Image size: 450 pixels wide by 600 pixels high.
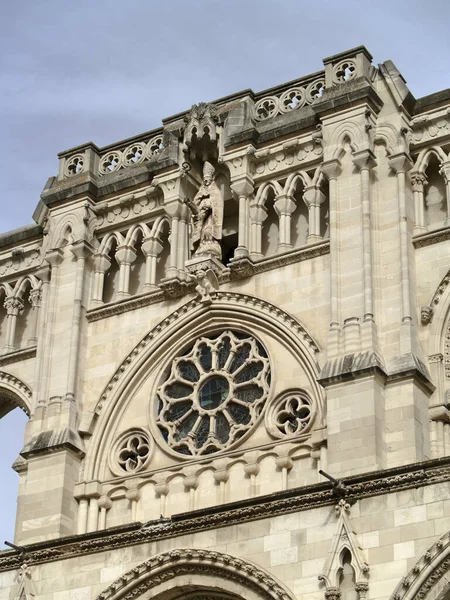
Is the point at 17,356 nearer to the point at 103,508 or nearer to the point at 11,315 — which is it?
the point at 11,315

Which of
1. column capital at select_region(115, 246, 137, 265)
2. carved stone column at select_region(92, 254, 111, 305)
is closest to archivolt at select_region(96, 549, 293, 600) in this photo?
carved stone column at select_region(92, 254, 111, 305)

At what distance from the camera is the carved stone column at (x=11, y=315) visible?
3161 cm

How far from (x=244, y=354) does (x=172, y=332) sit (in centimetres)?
160

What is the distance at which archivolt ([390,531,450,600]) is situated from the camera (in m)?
21.9

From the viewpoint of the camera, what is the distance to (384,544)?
74.2 ft

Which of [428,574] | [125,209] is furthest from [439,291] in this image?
[125,209]

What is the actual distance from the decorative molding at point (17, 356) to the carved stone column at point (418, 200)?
8.38 metres

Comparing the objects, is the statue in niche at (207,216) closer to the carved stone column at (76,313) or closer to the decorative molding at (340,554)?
the carved stone column at (76,313)

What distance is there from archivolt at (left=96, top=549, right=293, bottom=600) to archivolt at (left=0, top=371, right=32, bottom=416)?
6595 millimetres

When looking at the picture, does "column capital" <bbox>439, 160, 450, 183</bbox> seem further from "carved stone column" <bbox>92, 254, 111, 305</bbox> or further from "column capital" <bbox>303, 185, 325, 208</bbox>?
"carved stone column" <bbox>92, 254, 111, 305</bbox>

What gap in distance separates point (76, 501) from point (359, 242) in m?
6.97

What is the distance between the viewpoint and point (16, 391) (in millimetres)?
30906

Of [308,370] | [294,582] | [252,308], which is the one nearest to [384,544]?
[294,582]

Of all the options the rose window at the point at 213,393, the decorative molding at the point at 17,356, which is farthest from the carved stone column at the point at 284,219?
the decorative molding at the point at 17,356
